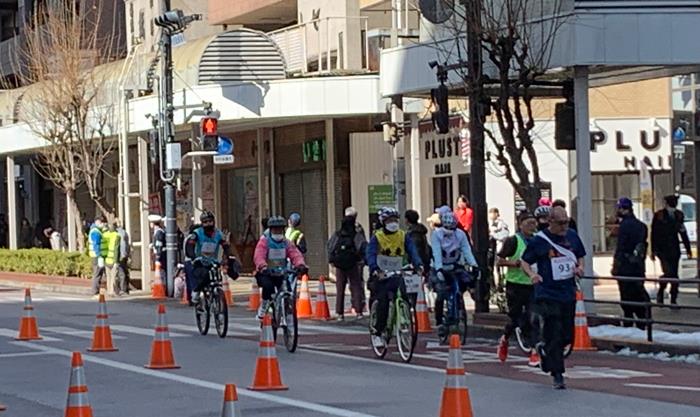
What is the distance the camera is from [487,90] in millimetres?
24812

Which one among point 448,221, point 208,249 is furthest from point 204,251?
point 448,221

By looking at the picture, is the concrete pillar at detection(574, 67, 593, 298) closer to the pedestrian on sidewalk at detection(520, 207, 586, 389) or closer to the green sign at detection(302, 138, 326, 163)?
the pedestrian on sidewalk at detection(520, 207, 586, 389)

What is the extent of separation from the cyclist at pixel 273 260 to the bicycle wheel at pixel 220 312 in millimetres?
2228

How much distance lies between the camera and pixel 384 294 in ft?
61.6

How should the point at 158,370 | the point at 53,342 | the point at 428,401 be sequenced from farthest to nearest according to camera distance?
the point at 53,342
the point at 158,370
the point at 428,401

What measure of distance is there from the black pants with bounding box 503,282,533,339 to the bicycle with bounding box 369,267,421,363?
1.16 metres

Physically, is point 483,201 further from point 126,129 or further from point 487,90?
point 126,129

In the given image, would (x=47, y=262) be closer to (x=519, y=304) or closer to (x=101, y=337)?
(x=101, y=337)

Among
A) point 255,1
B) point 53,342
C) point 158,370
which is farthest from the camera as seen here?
point 255,1

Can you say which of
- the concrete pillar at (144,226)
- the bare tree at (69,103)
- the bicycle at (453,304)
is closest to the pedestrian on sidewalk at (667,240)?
the bicycle at (453,304)

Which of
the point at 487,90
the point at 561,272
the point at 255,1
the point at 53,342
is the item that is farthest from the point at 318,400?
the point at 255,1

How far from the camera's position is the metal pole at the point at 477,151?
907 inches

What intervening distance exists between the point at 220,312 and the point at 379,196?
14.4 meters

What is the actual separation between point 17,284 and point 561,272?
31.0 m
